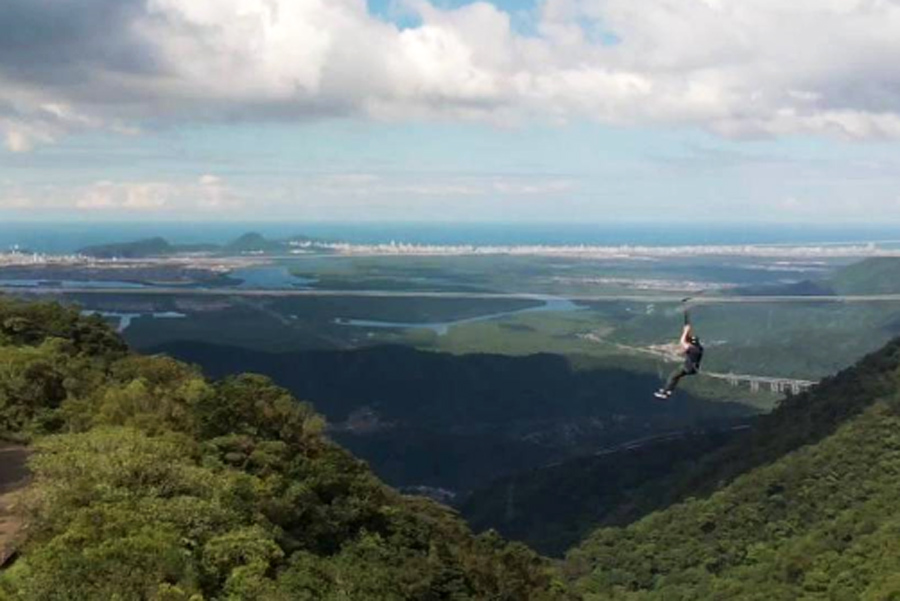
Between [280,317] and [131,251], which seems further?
[131,251]

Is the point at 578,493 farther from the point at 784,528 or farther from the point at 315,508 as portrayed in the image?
the point at 315,508

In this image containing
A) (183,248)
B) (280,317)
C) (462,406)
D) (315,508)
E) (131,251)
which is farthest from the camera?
(183,248)

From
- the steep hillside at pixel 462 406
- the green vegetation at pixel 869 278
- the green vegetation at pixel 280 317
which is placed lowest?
the steep hillside at pixel 462 406

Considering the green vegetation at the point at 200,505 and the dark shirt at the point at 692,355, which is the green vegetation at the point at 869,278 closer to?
the green vegetation at the point at 200,505

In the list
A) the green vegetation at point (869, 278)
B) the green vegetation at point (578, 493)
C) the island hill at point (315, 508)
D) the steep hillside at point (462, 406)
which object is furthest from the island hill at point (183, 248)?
the island hill at point (315, 508)

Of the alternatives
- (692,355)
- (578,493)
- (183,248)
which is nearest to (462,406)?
(578,493)

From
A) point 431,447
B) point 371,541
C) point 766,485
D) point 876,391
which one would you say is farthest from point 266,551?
point 431,447
